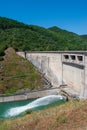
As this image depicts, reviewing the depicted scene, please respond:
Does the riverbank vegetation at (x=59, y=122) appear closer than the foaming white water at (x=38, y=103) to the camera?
Yes

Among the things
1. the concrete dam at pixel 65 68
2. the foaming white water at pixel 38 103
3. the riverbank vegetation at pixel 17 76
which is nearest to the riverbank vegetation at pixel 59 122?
the concrete dam at pixel 65 68

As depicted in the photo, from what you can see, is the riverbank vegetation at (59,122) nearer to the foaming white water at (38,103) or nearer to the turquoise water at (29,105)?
the turquoise water at (29,105)

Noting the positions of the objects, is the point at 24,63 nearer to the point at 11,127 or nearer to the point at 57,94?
the point at 57,94

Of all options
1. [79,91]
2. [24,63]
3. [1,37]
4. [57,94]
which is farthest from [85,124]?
[1,37]

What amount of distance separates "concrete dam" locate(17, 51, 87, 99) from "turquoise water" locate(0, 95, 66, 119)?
2234 mm

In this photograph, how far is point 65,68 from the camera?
39531 millimetres

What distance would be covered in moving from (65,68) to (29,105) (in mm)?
8974

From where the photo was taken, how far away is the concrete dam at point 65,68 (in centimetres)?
3195

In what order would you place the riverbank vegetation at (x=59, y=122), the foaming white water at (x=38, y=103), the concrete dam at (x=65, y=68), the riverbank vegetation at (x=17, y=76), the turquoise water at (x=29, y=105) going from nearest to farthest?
1. the riverbank vegetation at (x=59, y=122)
2. the concrete dam at (x=65, y=68)
3. the foaming white water at (x=38, y=103)
4. the turquoise water at (x=29, y=105)
5. the riverbank vegetation at (x=17, y=76)

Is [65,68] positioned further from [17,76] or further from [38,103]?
[17,76]

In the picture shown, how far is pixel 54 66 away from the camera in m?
43.8

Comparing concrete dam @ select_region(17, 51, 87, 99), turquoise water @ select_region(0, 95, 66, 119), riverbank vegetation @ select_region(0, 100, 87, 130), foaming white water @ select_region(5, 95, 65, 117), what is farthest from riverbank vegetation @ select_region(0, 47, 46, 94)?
riverbank vegetation @ select_region(0, 100, 87, 130)

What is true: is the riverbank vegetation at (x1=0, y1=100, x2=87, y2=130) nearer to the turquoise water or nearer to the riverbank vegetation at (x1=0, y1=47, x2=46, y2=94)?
the turquoise water

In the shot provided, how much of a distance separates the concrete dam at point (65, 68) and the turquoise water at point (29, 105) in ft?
7.33
